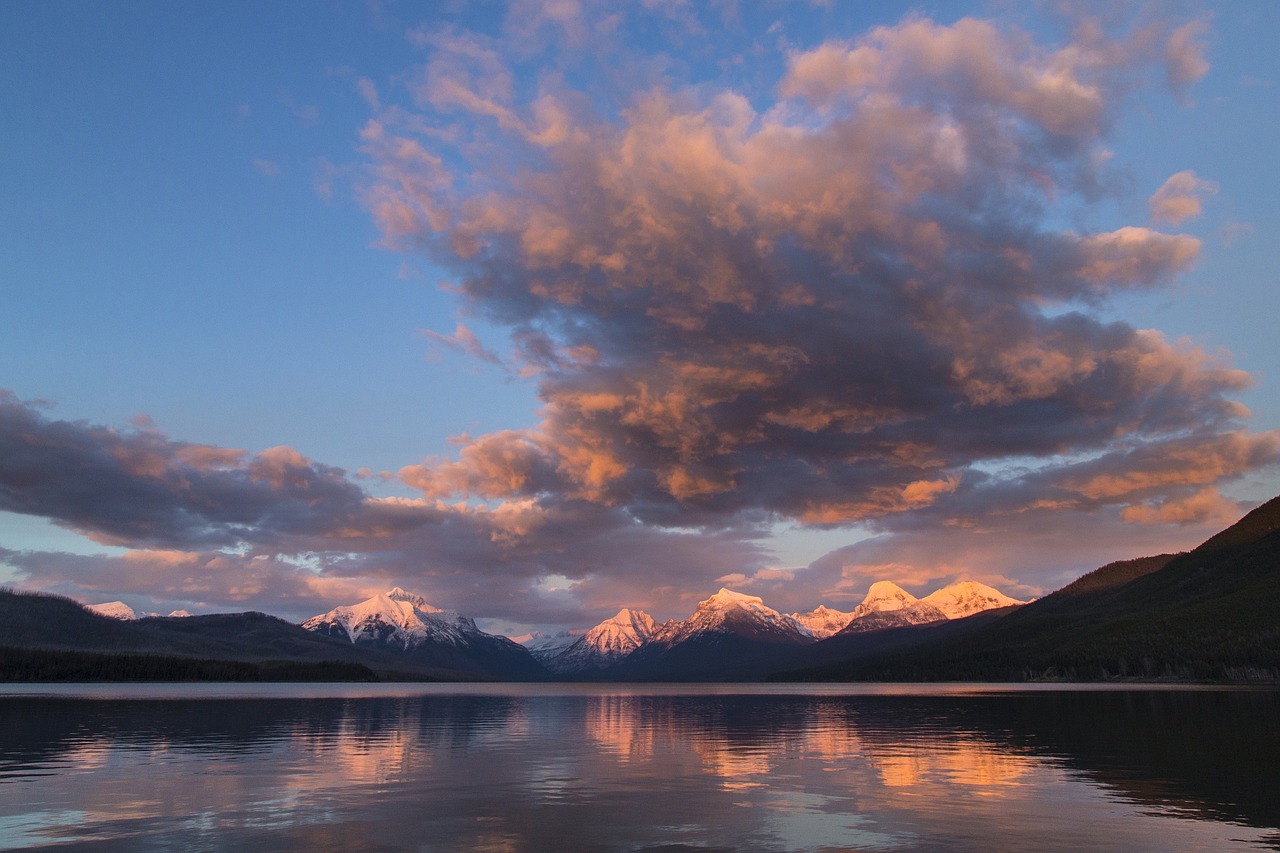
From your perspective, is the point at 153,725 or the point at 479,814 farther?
the point at 153,725

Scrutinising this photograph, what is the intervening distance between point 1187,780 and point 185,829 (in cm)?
4818

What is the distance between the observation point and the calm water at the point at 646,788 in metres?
32.5

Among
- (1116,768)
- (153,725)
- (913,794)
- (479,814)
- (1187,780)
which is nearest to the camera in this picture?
(479,814)

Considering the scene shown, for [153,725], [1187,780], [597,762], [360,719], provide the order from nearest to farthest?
[1187,780]
[597,762]
[153,725]
[360,719]

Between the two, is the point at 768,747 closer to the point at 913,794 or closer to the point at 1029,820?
the point at 913,794

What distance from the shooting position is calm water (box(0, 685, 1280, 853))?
32500mm

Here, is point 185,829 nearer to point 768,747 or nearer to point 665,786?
point 665,786

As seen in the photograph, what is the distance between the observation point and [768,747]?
70438 mm

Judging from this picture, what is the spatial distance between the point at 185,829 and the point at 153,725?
70700mm

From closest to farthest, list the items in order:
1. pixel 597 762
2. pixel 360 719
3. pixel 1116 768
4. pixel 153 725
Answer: pixel 1116 768 < pixel 597 762 < pixel 153 725 < pixel 360 719

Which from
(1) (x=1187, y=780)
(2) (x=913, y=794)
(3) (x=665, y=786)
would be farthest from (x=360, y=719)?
(1) (x=1187, y=780)

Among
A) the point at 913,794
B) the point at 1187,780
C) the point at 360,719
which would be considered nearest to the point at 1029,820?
the point at 913,794

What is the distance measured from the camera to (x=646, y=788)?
46.5 metres

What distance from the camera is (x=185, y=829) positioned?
112 feet
